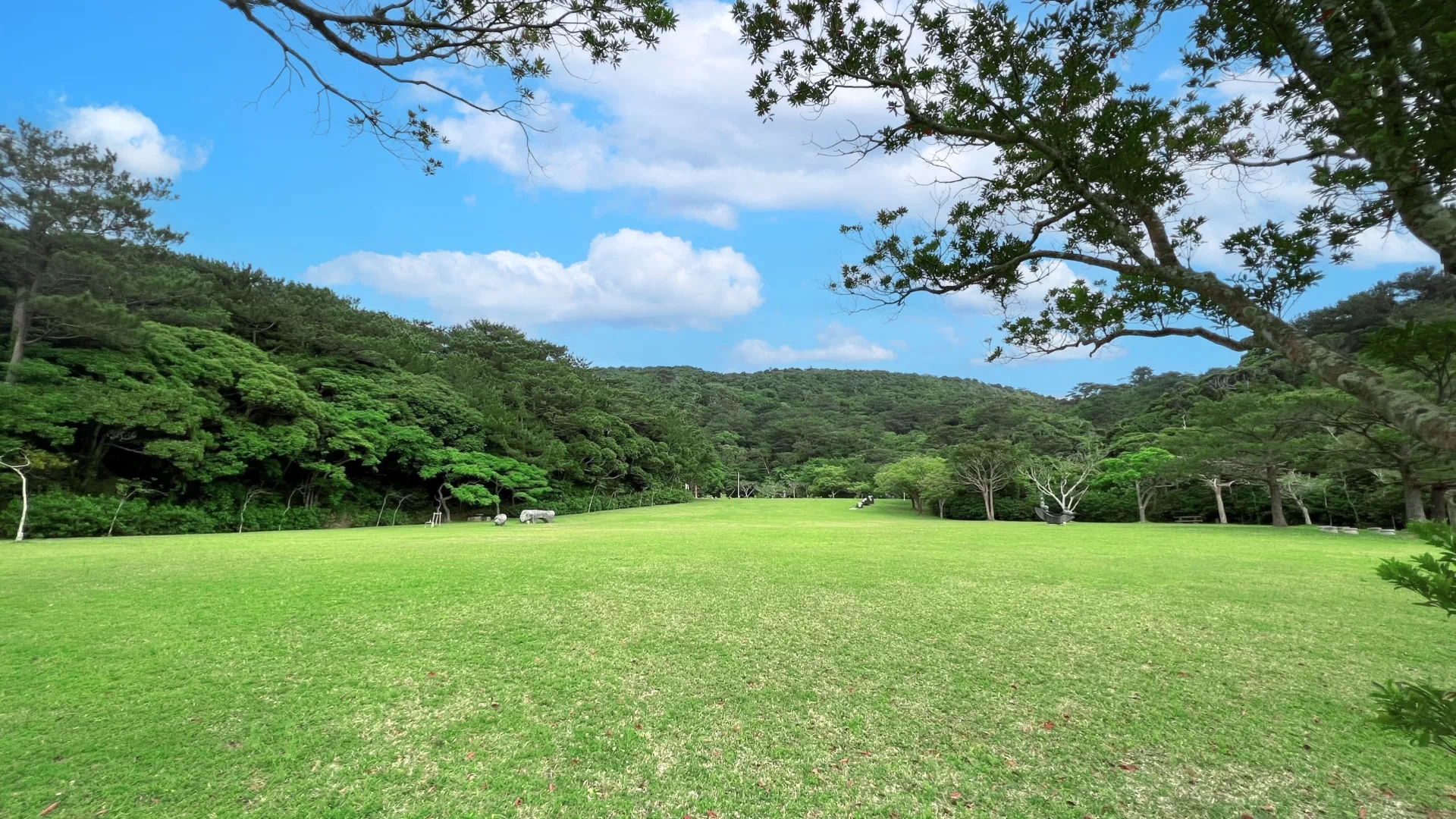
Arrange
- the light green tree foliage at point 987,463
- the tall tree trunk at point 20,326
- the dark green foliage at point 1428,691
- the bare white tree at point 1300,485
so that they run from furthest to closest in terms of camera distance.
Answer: the light green tree foliage at point 987,463 → the bare white tree at point 1300,485 → the tall tree trunk at point 20,326 → the dark green foliage at point 1428,691

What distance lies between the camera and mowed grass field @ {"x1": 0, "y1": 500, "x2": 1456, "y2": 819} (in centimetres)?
279

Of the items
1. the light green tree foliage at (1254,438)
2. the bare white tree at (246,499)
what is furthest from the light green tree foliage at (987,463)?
the bare white tree at (246,499)

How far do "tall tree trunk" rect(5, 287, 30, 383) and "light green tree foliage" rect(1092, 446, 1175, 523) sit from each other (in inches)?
1396

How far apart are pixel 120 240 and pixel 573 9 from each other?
Result: 2341 centimetres

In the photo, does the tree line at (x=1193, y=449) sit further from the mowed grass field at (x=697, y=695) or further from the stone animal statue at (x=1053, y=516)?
the mowed grass field at (x=697, y=695)

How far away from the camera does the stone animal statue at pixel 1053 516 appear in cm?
2453

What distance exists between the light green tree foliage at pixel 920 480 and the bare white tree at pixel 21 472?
29.9 metres

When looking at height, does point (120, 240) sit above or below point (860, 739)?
above

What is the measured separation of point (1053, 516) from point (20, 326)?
1346 inches

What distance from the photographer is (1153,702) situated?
12.5ft

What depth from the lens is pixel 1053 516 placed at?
25.2 m

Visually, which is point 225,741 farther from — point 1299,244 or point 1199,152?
point 1199,152

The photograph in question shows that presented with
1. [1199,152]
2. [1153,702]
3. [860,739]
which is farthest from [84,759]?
[1199,152]

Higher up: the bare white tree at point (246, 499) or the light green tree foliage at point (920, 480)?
the light green tree foliage at point (920, 480)
